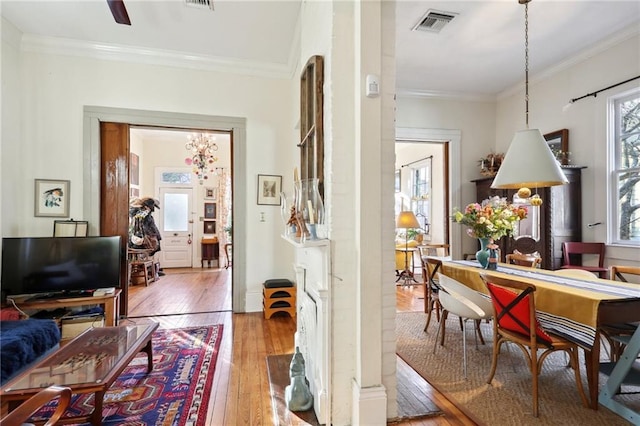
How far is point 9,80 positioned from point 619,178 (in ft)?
22.6

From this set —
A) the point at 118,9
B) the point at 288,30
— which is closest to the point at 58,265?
the point at 118,9

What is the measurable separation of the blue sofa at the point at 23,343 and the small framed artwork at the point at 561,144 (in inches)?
229

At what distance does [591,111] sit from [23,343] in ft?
19.9

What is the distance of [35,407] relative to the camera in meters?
1.16

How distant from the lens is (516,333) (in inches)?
85.0

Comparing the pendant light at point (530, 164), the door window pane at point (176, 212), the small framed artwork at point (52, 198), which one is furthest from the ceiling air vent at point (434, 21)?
the door window pane at point (176, 212)

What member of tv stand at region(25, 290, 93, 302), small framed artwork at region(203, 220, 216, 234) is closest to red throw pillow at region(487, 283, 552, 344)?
tv stand at region(25, 290, 93, 302)

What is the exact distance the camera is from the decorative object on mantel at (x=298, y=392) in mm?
1993

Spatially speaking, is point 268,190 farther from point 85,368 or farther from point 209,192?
point 209,192

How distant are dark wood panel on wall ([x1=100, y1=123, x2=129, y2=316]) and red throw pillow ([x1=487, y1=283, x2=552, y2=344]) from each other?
13.0ft

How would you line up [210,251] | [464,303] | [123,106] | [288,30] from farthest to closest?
[210,251]
[123,106]
[288,30]
[464,303]

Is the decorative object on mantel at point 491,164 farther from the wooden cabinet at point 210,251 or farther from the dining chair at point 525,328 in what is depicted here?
the wooden cabinet at point 210,251

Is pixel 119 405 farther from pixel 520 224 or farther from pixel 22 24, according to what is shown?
pixel 520 224

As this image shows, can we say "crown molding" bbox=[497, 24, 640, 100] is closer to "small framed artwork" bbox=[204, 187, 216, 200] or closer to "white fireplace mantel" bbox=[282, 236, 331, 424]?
"white fireplace mantel" bbox=[282, 236, 331, 424]
